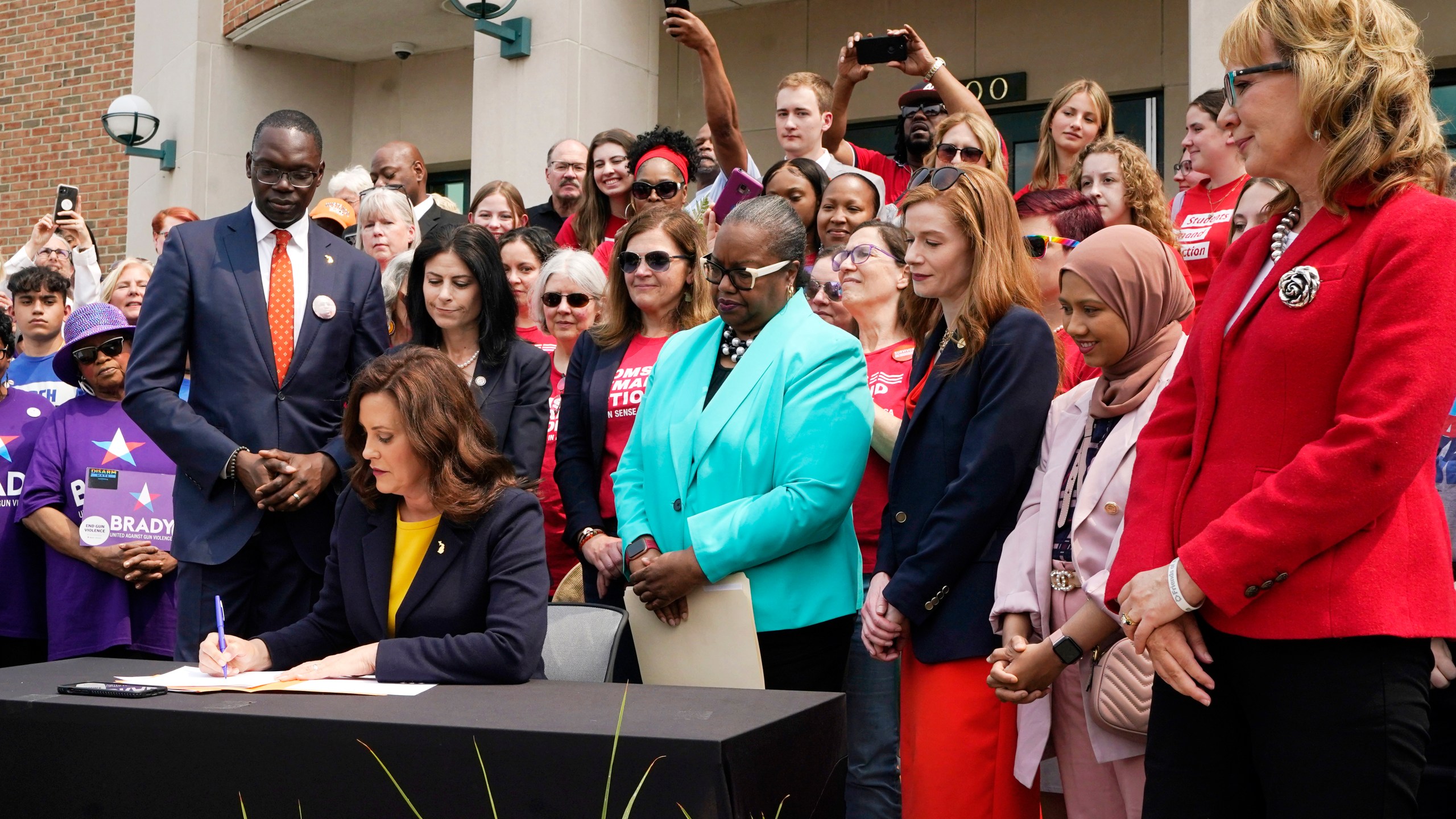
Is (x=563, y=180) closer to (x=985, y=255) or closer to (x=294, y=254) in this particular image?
(x=294, y=254)

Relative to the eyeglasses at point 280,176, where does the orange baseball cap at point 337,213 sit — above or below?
above

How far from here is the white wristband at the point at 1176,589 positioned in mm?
2033

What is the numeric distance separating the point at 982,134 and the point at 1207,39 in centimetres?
206

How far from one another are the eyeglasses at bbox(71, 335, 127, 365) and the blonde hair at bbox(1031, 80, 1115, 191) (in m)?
3.73

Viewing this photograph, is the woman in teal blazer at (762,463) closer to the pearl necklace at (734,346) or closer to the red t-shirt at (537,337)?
the pearl necklace at (734,346)

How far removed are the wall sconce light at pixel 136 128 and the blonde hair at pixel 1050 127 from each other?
9.17 metres

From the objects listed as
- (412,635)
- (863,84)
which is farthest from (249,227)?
(863,84)

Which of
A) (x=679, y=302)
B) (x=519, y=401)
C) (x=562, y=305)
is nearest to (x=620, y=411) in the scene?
(x=519, y=401)

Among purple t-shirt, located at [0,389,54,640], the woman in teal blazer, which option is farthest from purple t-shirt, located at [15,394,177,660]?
the woman in teal blazer

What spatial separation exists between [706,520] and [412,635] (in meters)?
0.77

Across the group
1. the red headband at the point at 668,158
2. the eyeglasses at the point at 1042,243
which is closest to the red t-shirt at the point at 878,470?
the eyeglasses at the point at 1042,243

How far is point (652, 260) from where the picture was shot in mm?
4180

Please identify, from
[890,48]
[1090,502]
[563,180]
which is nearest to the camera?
[1090,502]

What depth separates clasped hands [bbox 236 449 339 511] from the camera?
359 centimetres
